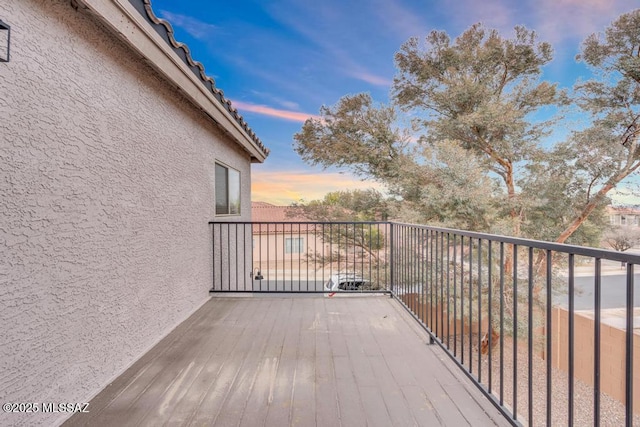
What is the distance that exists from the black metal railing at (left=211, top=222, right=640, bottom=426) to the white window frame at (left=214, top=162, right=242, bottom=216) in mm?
287

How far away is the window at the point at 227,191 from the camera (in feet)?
14.7

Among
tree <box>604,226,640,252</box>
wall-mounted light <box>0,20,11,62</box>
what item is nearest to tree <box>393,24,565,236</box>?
tree <box>604,226,640,252</box>

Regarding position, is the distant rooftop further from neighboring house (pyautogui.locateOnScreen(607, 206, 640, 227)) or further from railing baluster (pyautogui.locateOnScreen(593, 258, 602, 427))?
neighboring house (pyautogui.locateOnScreen(607, 206, 640, 227))

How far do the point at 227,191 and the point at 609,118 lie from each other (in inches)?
358

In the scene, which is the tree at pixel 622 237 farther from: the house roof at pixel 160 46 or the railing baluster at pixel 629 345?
the house roof at pixel 160 46

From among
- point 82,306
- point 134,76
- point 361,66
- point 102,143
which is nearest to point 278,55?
point 361,66

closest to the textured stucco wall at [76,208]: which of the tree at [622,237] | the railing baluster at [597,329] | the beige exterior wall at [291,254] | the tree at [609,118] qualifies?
the beige exterior wall at [291,254]

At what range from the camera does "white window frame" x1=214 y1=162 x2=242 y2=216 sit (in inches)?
174

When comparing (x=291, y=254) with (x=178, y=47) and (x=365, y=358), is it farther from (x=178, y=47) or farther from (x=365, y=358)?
(x=178, y=47)

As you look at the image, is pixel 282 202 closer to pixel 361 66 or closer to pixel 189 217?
pixel 361 66

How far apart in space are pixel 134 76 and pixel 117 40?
11.1 inches

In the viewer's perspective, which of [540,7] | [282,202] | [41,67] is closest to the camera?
[41,67]

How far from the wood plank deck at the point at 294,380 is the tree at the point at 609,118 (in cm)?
790

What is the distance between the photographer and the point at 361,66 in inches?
405
